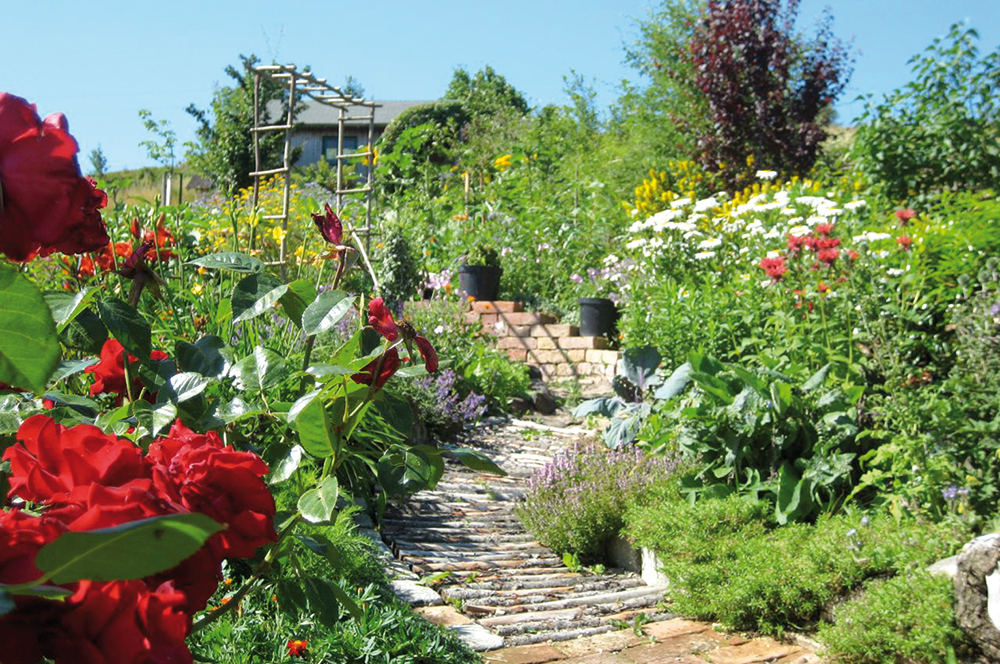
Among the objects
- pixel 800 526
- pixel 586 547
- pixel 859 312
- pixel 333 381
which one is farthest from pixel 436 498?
pixel 333 381

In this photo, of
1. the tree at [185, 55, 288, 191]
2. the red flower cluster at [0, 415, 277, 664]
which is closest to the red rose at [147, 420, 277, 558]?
the red flower cluster at [0, 415, 277, 664]

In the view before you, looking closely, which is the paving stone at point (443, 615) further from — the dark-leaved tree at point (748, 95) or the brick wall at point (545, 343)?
the dark-leaved tree at point (748, 95)

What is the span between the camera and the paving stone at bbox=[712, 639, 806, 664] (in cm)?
293

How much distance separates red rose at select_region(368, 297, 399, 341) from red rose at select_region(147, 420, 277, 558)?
1.40 ft

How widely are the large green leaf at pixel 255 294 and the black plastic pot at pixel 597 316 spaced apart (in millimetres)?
7242

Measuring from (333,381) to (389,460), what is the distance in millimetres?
157

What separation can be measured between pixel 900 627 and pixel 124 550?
2804 mm

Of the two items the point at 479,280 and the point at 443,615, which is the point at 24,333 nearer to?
the point at 443,615

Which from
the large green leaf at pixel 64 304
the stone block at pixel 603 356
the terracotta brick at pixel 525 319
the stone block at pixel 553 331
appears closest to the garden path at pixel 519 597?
the large green leaf at pixel 64 304

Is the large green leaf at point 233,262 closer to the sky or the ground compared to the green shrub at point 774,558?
closer to the sky

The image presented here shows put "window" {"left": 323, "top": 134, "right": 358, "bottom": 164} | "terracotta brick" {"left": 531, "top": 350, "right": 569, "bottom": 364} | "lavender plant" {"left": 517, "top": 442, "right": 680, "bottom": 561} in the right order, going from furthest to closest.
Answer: "window" {"left": 323, "top": 134, "right": 358, "bottom": 164}
"terracotta brick" {"left": 531, "top": 350, "right": 569, "bottom": 364}
"lavender plant" {"left": 517, "top": 442, "right": 680, "bottom": 561}

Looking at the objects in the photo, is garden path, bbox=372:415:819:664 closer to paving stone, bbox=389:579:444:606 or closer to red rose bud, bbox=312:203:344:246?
paving stone, bbox=389:579:444:606

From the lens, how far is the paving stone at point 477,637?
2.75 metres

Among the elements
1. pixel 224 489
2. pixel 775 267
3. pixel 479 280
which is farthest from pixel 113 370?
pixel 479 280
